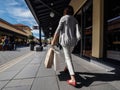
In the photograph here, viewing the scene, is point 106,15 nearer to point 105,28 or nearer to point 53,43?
point 105,28

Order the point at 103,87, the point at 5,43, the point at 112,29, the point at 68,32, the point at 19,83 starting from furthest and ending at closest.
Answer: the point at 5,43 → the point at 112,29 → the point at 19,83 → the point at 68,32 → the point at 103,87

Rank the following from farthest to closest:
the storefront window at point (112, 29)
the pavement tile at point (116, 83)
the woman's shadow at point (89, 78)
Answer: the storefront window at point (112, 29)
the woman's shadow at point (89, 78)
the pavement tile at point (116, 83)

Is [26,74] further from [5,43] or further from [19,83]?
[5,43]

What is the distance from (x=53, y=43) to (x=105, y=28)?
2.57 metres

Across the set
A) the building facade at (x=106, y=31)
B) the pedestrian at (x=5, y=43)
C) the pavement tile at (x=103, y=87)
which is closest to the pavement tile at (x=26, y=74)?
the pavement tile at (x=103, y=87)

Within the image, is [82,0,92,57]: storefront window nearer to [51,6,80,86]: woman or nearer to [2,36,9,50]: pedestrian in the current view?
[51,6,80,86]: woman

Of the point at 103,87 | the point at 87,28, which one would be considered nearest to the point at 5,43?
the point at 87,28

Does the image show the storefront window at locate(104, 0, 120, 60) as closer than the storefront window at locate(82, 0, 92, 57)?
Yes

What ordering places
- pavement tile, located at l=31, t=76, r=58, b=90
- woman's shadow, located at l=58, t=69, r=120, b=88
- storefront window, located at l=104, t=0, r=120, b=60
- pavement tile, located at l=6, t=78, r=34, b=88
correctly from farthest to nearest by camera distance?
storefront window, located at l=104, t=0, r=120, b=60 → pavement tile, located at l=6, t=78, r=34, b=88 → woman's shadow, located at l=58, t=69, r=120, b=88 → pavement tile, located at l=31, t=76, r=58, b=90

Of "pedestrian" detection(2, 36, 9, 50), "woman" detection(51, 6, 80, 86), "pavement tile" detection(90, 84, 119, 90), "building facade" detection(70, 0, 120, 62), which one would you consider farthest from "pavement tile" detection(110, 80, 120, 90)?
"pedestrian" detection(2, 36, 9, 50)

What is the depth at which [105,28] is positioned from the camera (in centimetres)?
691

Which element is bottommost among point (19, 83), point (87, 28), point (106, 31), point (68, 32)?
point (19, 83)

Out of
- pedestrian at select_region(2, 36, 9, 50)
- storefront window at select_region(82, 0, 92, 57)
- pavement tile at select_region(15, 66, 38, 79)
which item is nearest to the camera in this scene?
pavement tile at select_region(15, 66, 38, 79)

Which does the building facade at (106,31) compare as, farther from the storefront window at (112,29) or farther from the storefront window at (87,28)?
the storefront window at (87,28)
